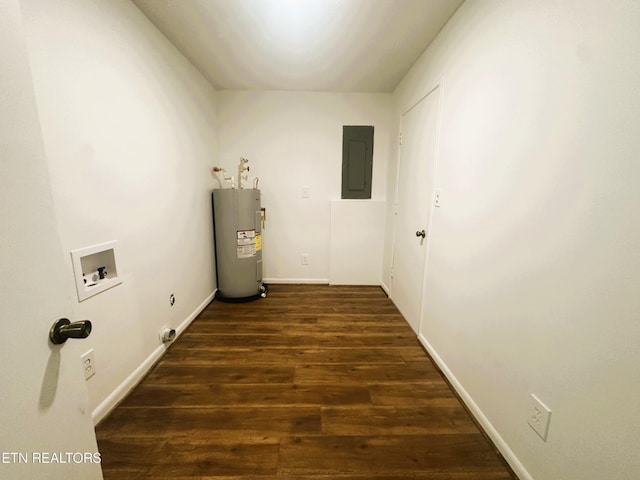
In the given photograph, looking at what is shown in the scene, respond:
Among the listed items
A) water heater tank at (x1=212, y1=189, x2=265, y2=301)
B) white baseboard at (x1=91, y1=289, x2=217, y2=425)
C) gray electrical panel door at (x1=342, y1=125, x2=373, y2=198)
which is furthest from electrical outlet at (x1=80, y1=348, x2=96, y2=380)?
gray electrical panel door at (x1=342, y1=125, x2=373, y2=198)

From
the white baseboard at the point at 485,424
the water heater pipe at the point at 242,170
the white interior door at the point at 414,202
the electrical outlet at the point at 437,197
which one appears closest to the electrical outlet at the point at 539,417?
Result: the white baseboard at the point at 485,424

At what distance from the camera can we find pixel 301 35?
1.78 m

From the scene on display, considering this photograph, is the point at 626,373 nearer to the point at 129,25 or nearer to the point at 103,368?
the point at 103,368

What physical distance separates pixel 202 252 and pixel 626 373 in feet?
9.00

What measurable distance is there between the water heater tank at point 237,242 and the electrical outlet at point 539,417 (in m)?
2.41

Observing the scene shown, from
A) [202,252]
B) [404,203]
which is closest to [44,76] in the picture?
[202,252]

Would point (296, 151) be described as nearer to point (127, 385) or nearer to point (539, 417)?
point (127, 385)

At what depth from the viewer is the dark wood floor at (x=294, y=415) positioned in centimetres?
109

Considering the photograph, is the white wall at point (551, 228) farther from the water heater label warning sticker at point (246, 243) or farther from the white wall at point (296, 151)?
the water heater label warning sticker at point (246, 243)

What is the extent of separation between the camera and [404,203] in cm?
246

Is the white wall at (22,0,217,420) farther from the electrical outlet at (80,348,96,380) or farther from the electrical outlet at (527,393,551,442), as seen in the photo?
the electrical outlet at (527,393,551,442)

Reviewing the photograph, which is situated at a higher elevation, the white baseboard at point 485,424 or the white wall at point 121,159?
the white wall at point 121,159

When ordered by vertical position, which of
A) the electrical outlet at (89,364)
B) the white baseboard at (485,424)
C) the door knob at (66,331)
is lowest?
the white baseboard at (485,424)

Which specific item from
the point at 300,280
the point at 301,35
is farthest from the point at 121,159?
the point at 300,280
